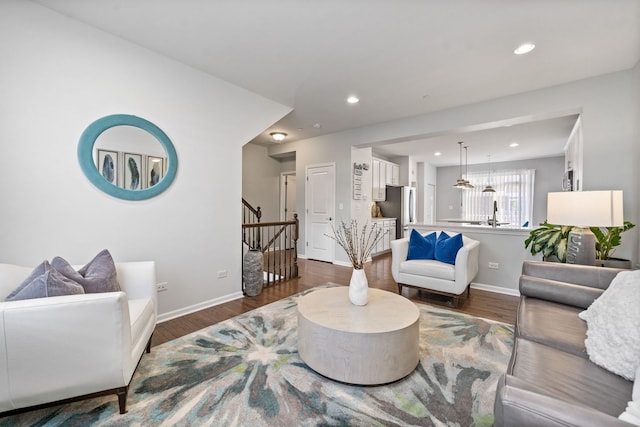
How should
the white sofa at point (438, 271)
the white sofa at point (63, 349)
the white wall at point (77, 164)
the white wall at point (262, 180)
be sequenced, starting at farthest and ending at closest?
the white wall at point (262, 180)
the white sofa at point (438, 271)
the white wall at point (77, 164)
the white sofa at point (63, 349)

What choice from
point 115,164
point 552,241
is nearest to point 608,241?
point 552,241

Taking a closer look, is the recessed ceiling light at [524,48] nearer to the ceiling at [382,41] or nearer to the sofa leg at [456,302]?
the ceiling at [382,41]

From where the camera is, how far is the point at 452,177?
30.0ft

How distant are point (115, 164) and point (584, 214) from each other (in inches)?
165

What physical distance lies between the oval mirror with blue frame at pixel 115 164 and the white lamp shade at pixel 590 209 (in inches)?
150

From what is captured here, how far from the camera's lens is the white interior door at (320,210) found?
5.54 metres

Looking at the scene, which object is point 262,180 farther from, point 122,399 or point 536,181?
point 536,181

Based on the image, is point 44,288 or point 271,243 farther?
point 271,243

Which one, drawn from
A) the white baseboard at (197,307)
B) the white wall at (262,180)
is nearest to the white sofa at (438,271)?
the white baseboard at (197,307)

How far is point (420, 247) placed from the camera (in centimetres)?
351

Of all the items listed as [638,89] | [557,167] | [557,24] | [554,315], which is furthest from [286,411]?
[557,167]

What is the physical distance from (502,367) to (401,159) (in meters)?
6.39

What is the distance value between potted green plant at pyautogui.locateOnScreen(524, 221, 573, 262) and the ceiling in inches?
67.2

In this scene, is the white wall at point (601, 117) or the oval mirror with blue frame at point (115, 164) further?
the white wall at point (601, 117)
